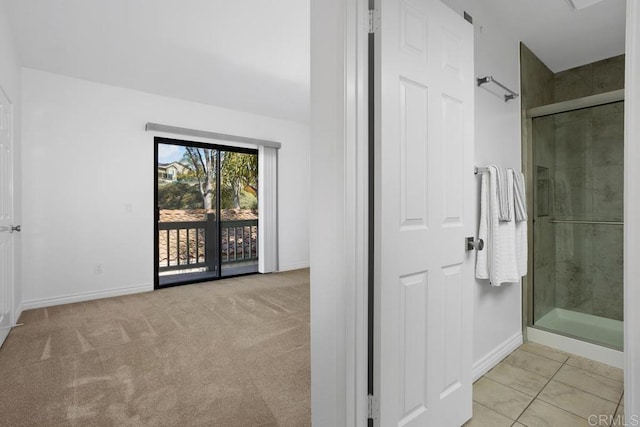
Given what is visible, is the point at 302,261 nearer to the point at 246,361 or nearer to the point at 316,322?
the point at 246,361

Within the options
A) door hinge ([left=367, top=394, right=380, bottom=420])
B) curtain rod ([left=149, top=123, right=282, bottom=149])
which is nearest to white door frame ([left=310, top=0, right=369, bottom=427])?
door hinge ([left=367, top=394, right=380, bottom=420])

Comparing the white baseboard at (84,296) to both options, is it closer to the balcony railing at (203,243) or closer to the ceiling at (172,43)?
the balcony railing at (203,243)

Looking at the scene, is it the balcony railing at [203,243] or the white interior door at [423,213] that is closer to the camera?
the white interior door at [423,213]

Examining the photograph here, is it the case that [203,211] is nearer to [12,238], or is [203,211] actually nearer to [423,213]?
[12,238]

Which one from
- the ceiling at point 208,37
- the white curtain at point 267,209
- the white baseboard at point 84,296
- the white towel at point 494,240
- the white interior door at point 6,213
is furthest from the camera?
the white curtain at point 267,209

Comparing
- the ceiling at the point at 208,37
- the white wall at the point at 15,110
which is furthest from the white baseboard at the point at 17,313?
the ceiling at the point at 208,37

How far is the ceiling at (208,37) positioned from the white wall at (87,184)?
0.30m

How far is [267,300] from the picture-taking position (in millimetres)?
3740

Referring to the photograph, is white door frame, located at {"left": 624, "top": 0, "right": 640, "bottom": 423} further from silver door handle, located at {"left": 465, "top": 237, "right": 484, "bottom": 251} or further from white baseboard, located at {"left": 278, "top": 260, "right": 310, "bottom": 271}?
white baseboard, located at {"left": 278, "top": 260, "right": 310, "bottom": 271}

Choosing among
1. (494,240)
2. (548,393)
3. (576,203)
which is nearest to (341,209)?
(494,240)

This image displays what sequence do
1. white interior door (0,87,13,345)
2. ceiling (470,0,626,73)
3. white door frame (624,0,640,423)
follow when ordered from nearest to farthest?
white door frame (624,0,640,423)
ceiling (470,0,626,73)
white interior door (0,87,13,345)

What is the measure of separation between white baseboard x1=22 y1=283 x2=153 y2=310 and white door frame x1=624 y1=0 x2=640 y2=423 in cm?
456

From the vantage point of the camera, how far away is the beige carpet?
5.60 ft

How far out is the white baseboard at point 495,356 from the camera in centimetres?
207
